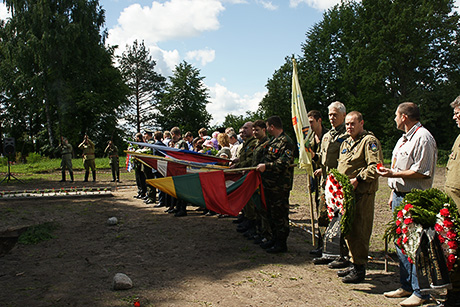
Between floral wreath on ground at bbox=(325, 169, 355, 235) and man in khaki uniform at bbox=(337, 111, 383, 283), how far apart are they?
130 millimetres

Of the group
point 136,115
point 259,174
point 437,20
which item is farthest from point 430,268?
point 136,115

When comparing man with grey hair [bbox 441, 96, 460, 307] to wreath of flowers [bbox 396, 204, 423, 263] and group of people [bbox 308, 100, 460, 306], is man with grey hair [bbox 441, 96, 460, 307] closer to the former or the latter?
group of people [bbox 308, 100, 460, 306]

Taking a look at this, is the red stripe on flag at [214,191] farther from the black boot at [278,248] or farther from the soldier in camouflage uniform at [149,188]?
the soldier in camouflage uniform at [149,188]

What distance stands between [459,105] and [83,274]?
203 inches

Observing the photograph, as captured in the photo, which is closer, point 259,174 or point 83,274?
point 83,274

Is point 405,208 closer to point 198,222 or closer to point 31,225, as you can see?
point 198,222

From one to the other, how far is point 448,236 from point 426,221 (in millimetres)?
227

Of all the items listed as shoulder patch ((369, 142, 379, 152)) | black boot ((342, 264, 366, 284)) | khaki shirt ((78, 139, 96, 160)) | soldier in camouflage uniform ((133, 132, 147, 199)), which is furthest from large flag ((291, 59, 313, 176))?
khaki shirt ((78, 139, 96, 160))

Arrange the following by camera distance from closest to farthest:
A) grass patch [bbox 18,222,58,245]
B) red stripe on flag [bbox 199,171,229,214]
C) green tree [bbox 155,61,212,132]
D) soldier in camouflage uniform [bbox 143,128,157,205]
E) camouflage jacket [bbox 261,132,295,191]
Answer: camouflage jacket [bbox 261,132,295,191] < red stripe on flag [bbox 199,171,229,214] < grass patch [bbox 18,222,58,245] < soldier in camouflage uniform [bbox 143,128,157,205] < green tree [bbox 155,61,212,132]

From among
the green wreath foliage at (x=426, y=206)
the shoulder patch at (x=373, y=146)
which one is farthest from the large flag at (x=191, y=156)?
the green wreath foliage at (x=426, y=206)

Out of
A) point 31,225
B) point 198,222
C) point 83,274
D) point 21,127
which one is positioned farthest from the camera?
point 21,127

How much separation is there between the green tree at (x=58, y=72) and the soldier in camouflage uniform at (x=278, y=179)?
32.5 meters

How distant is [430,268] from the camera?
12.0 ft

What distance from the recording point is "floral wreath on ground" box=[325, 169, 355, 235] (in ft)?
14.6
